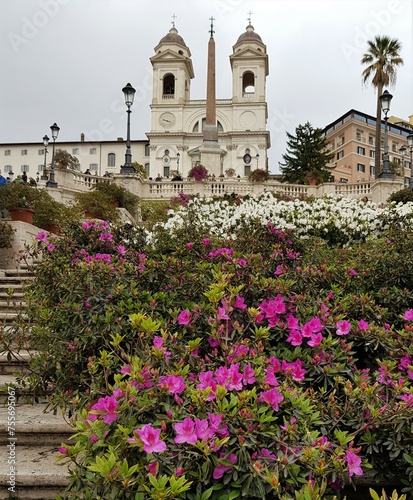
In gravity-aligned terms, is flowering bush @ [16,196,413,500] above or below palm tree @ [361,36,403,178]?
below

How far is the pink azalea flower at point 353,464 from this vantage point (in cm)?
198

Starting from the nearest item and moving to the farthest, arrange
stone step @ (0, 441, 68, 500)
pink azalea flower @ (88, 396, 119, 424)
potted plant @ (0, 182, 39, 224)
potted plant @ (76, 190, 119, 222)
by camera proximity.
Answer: pink azalea flower @ (88, 396, 119, 424) < stone step @ (0, 441, 68, 500) < potted plant @ (0, 182, 39, 224) < potted plant @ (76, 190, 119, 222)

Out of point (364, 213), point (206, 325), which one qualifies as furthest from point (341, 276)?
point (364, 213)

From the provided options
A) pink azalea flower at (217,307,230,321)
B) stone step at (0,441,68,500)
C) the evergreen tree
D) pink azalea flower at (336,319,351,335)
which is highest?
the evergreen tree

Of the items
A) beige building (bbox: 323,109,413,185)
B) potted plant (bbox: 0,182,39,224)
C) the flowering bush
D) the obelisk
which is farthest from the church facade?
the flowering bush

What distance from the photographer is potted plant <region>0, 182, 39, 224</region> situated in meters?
11.2

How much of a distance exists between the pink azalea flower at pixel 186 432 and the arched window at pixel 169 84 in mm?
75497

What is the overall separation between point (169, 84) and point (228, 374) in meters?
76.6

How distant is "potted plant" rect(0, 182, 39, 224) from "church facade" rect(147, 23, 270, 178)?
55168mm

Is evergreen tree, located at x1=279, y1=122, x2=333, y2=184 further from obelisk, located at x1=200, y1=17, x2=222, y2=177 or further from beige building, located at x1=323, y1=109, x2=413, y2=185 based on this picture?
beige building, located at x1=323, y1=109, x2=413, y2=185

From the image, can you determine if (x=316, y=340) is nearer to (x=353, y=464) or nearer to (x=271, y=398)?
(x=271, y=398)

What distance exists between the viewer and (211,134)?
44781 mm

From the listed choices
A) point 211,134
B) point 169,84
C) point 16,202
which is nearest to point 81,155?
point 169,84

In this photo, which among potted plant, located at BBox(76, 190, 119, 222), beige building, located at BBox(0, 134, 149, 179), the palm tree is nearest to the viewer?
potted plant, located at BBox(76, 190, 119, 222)
